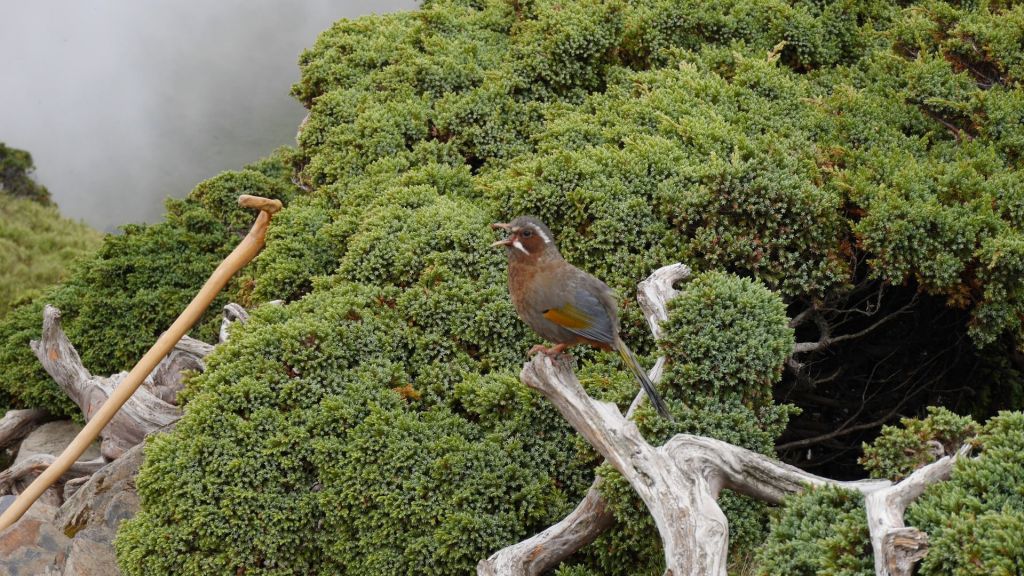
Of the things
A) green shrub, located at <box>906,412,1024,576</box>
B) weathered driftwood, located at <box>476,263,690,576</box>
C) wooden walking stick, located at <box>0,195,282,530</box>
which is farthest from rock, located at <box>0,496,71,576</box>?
green shrub, located at <box>906,412,1024,576</box>

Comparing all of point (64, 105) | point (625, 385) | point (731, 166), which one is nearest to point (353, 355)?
point (625, 385)

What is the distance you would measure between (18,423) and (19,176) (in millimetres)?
11757

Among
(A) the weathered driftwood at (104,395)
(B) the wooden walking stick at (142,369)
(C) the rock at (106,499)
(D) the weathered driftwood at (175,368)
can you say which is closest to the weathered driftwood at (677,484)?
(B) the wooden walking stick at (142,369)

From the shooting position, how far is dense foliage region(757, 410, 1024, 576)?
3.31m

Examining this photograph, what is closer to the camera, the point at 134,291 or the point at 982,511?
the point at 982,511

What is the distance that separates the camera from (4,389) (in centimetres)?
1047

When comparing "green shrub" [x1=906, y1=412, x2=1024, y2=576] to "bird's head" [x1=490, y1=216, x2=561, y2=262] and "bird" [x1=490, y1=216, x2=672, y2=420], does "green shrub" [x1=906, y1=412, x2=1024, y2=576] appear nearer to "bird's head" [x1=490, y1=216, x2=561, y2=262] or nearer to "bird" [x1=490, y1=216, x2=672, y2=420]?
"bird" [x1=490, y1=216, x2=672, y2=420]

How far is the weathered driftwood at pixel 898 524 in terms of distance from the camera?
347 cm

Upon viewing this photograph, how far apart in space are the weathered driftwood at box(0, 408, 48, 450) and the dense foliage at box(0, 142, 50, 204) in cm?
1121

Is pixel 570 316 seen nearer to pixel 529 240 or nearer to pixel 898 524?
pixel 529 240

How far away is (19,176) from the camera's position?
19859 millimetres

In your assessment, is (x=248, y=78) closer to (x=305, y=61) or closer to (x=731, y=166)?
(x=305, y=61)

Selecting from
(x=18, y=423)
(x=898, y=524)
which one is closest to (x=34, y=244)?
(x=18, y=423)

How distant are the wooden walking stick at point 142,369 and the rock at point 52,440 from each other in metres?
3.11
